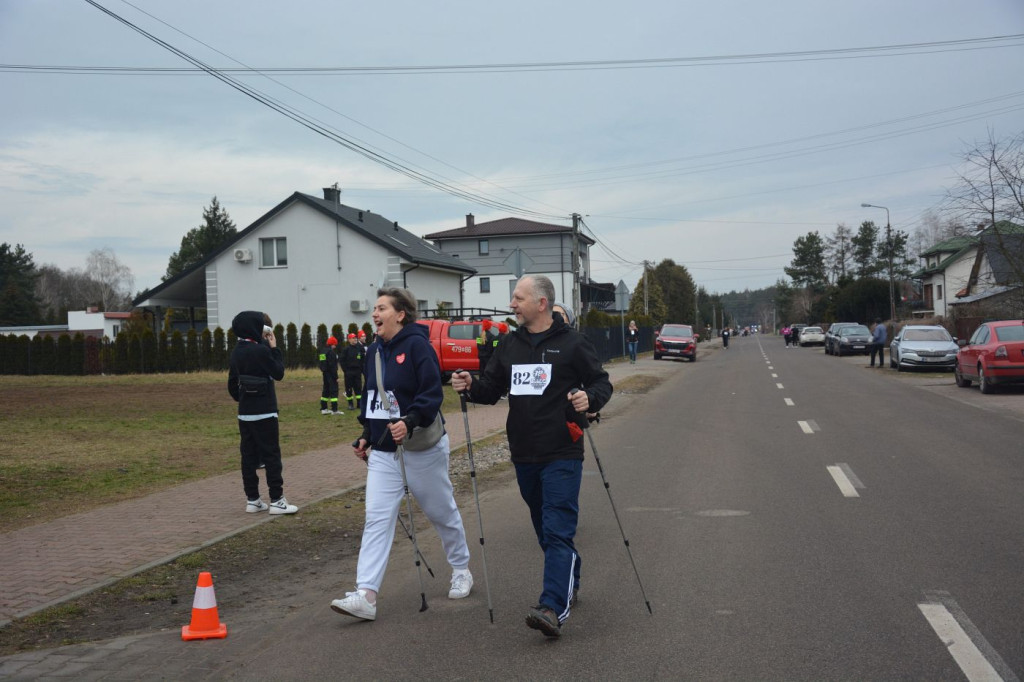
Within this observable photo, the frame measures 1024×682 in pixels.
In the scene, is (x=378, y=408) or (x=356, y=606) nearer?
(x=356, y=606)

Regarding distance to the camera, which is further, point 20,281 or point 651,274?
point 651,274

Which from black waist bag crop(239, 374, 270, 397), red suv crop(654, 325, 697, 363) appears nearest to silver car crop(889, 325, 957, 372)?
red suv crop(654, 325, 697, 363)

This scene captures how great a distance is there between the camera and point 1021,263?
2880cm

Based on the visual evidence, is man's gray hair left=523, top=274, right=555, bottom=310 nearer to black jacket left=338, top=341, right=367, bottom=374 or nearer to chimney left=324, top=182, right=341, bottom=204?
black jacket left=338, top=341, right=367, bottom=374

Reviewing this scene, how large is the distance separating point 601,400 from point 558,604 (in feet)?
3.62

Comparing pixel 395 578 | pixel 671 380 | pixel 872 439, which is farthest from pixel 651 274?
pixel 395 578

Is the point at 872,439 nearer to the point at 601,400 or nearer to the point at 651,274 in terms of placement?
the point at 601,400

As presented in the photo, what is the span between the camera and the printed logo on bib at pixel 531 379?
507 cm

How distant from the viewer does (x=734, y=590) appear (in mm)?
5570

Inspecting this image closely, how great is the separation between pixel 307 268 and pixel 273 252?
1.84 m

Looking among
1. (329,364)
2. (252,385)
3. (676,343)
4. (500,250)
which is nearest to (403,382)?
(252,385)

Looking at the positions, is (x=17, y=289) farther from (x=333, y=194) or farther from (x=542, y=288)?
(x=542, y=288)

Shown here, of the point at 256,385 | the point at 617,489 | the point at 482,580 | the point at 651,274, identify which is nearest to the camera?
the point at 482,580

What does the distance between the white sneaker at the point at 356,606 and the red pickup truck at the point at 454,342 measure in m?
19.5
